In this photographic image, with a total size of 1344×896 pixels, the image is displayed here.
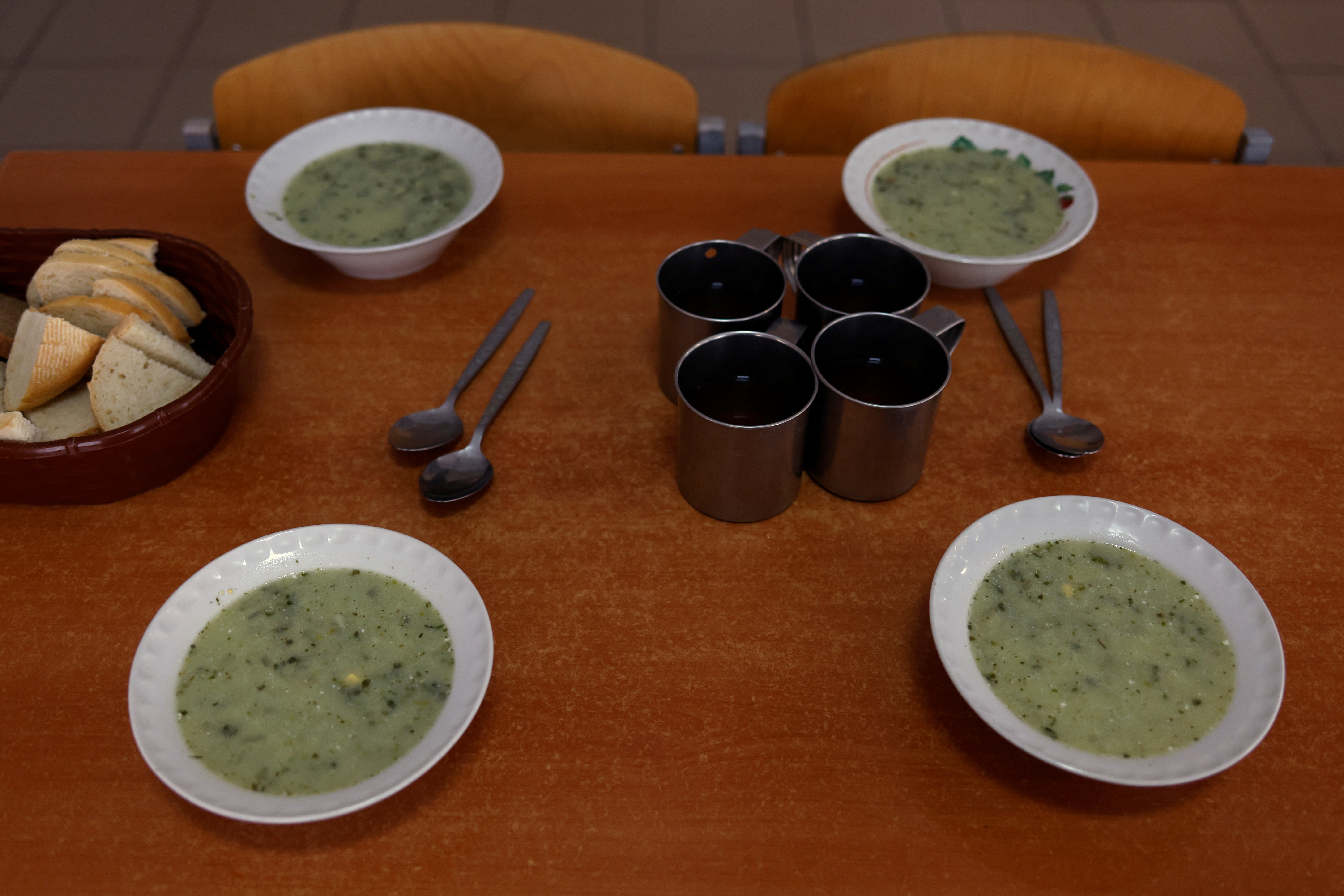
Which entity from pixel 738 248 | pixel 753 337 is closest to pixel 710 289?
pixel 738 248

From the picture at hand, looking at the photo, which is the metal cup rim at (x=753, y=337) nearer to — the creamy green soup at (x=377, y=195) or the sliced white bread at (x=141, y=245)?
the creamy green soup at (x=377, y=195)

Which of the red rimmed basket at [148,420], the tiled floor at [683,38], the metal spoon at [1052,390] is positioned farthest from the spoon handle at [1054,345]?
the tiled floor at [683,38]

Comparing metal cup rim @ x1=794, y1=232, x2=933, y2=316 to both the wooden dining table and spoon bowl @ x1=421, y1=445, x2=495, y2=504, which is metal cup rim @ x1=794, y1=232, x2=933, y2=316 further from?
spoon bowl @ x1=421, y1=445, x2=495, y2=504

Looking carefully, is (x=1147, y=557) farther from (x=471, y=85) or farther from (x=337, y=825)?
(x=471, y=85)

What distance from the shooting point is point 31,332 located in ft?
2.98

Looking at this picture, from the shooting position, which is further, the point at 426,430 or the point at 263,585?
the point at 426,430

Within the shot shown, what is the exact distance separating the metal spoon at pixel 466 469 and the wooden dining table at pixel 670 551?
0.8 inches

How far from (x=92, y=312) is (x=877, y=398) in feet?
2.56

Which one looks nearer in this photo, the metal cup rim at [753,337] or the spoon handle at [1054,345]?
the metal cup rim at [753,337]

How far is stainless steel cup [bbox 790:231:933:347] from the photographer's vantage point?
1.00m

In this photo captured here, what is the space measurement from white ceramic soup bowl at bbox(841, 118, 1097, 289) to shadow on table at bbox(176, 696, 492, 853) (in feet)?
2.26

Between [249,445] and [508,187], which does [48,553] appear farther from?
[508,187]

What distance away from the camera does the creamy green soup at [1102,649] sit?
0.72m

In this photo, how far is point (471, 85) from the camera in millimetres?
1463
